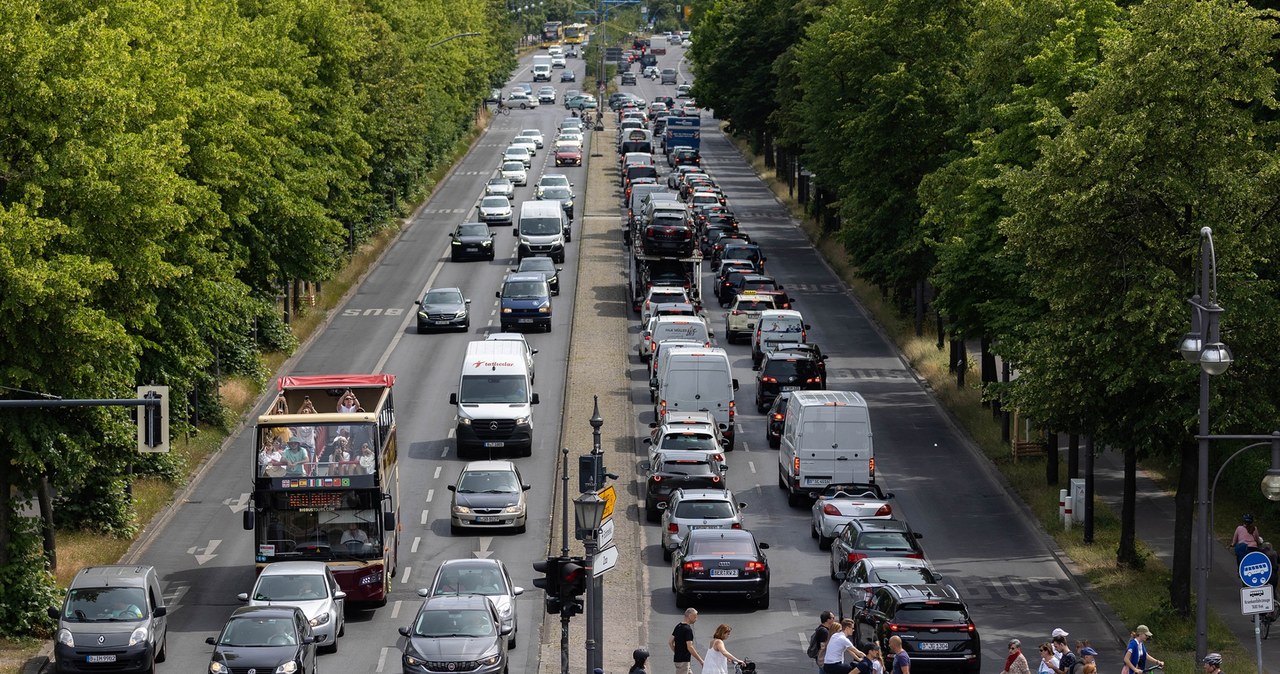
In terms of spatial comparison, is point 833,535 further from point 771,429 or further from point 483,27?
point 483,27

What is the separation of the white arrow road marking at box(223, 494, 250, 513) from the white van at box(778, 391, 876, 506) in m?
13.5

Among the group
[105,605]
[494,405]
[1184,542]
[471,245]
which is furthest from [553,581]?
[471,245]

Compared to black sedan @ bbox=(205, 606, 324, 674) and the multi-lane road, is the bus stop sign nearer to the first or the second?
the multi-lane road

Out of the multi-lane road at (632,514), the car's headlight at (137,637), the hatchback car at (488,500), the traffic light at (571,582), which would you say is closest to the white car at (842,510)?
the multi-lane road at (632,514)

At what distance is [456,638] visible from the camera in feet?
95.4

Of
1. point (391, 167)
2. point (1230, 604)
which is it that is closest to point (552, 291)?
point (391, 167)

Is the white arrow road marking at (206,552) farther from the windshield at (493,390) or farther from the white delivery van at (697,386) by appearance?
the white delivery van at (697,386)

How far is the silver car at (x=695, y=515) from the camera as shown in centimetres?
3825

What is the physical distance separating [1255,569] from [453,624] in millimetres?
12579

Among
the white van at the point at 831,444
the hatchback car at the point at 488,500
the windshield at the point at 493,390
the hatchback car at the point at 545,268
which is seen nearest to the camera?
the hatchback car at the point at 488,500

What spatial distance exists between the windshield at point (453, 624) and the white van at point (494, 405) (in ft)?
56.1

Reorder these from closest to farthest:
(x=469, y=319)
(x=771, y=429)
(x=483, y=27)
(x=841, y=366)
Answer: (x=771, y=429) → (x=841, y=366) → (x=469, y=319) → (x=483, y=27)

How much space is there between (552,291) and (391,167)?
566 inches

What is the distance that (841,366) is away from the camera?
60688mm
